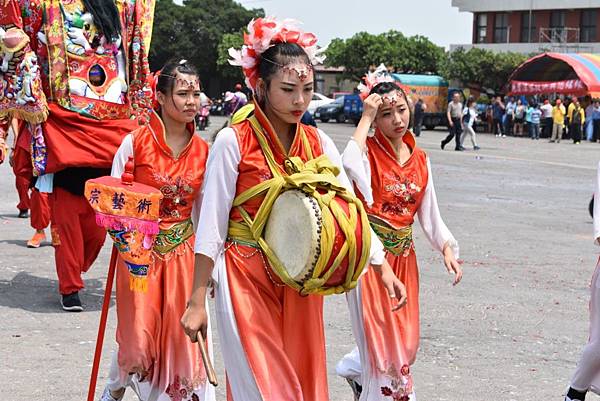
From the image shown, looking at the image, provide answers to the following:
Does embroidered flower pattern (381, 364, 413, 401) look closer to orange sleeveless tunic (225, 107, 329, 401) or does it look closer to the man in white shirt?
orange sleeveless tunic (225, 107, 329, 401)

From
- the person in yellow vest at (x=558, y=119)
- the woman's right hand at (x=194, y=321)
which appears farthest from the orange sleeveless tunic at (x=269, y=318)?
the person in yellow vest at (x=558, y=119)

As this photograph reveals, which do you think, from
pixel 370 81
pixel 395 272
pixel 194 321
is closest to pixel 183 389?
pixel 395 272

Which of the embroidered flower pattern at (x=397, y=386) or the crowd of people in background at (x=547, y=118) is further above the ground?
the embroidered flower pattern at (x=397, y=386)

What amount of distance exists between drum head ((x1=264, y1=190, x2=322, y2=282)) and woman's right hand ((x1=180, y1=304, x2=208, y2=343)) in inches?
13.8

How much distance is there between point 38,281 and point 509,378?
13.8ft

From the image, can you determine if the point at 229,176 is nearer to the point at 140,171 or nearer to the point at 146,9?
the point at 140,171

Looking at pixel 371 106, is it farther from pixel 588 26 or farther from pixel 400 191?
pixel 588 26

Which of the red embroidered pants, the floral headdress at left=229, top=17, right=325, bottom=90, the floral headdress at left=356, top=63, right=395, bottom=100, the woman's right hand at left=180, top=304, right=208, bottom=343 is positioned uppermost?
the floral headdress at left=229, top=17, right=325, bottom=90

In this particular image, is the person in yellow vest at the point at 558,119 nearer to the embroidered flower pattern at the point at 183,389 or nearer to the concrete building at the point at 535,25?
the concrete building at the point at 535,25

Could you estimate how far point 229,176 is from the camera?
4.15 meters

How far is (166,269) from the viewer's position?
18.0 feet

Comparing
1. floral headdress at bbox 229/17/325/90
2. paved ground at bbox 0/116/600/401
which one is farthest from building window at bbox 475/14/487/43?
floral headdress at bbox 229/17/325/90

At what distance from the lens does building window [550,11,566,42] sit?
57969 mm

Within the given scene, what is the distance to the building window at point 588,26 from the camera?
185 ft
